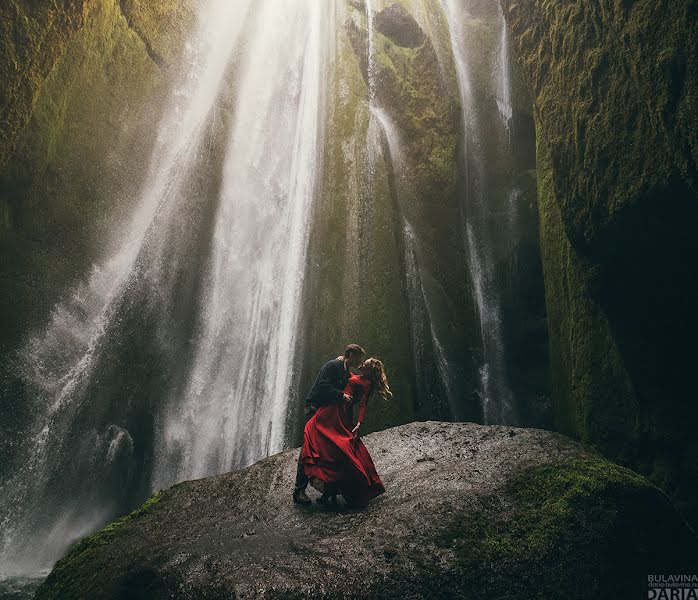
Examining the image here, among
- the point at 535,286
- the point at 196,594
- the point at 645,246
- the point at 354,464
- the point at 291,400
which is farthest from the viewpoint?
the point at 535,286

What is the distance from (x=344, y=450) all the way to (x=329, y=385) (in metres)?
0.63

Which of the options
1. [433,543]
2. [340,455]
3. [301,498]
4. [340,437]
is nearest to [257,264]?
[301,498]

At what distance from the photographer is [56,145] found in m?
8.67

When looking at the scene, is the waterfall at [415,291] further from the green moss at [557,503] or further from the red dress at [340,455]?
the green moss at [557,503]

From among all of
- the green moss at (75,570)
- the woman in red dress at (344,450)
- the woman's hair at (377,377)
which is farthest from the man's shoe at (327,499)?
the green moss at (75,570)

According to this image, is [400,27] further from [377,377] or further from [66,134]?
[377,377]

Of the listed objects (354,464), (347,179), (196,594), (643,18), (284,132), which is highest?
(284,132)

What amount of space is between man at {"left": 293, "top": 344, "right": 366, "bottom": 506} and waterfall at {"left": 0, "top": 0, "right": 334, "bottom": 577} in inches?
216

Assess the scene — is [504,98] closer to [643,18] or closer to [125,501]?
[643,18]

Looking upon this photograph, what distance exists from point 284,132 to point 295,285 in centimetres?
514

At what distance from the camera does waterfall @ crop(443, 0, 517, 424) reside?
10719 mm

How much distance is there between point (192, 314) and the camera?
35.5ft

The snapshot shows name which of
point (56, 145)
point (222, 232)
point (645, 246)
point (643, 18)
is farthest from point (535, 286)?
point (56, 145)

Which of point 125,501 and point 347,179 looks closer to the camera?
point 125,501
